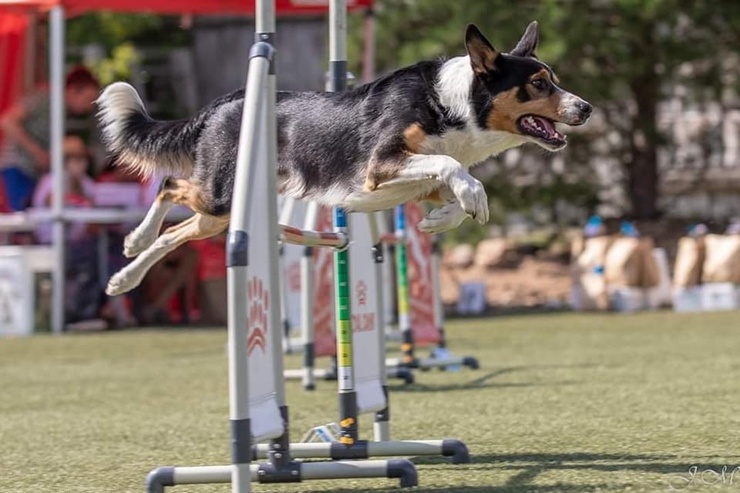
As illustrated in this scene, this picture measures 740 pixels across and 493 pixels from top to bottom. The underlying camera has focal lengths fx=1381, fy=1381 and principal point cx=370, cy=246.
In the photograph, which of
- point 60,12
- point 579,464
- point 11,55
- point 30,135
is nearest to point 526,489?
point 579,464

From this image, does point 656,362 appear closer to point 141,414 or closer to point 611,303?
point 141,414

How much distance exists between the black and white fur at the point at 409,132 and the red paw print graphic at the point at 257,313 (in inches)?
30.7

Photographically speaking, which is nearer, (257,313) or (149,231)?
(257,313)

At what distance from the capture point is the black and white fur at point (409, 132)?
15.0ft

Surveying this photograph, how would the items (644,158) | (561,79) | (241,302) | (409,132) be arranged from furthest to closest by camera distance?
(644,158) < (561,79) < (409,132) < (241,302)

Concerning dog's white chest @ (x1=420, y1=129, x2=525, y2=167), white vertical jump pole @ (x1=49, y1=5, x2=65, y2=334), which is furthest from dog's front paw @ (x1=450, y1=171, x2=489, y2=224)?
white vertical jump pole @ (x1=49, y1=5, x2=65, y2=334)

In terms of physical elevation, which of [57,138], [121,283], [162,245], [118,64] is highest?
[118,64]

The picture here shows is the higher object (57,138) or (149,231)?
(57,138)

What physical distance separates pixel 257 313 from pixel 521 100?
4.55ft

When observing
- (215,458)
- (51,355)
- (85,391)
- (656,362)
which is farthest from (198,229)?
(51,355)

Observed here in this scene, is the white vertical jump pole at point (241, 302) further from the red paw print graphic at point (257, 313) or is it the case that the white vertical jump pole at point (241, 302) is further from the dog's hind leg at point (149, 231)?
the dog's hind leg at point (149, 231)

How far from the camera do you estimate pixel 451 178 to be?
441 centimetres

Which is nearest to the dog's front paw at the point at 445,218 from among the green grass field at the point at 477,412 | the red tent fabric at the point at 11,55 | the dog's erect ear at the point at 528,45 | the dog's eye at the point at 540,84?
the dog's eye at the point at 540,84

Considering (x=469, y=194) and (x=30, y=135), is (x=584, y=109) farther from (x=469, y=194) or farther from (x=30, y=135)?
(x=30, y=135)
